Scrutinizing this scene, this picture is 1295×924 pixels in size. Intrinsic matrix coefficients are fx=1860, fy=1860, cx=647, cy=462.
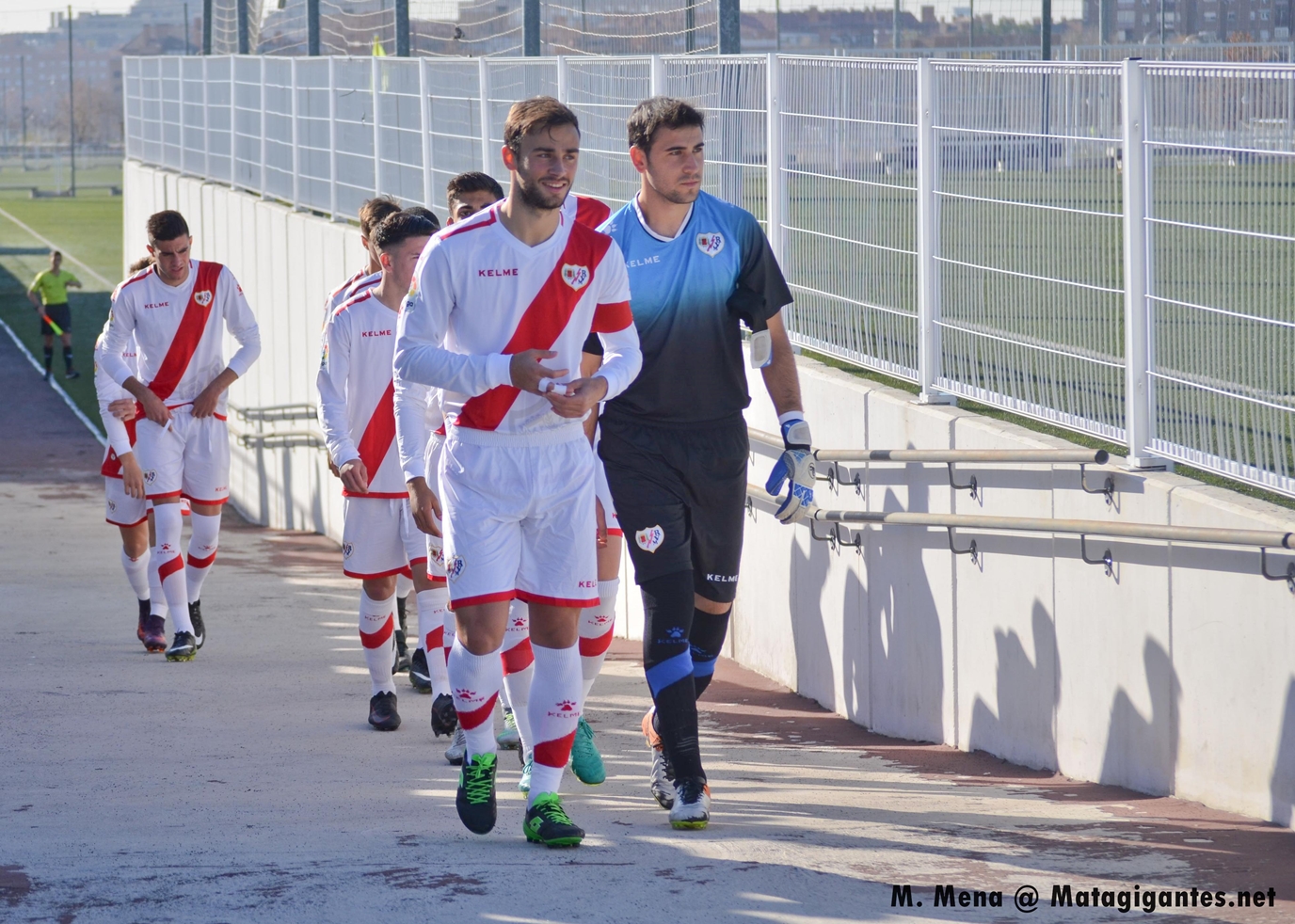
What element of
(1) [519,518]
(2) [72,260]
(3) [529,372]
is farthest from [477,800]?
(2) [72,260]

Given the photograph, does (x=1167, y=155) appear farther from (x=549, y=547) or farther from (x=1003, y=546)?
(x=549, y=547)

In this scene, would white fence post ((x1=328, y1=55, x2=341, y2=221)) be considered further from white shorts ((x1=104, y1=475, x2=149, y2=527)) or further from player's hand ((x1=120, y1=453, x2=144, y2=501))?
player's hand ((x1=120, y1=453, x2=144, y2=501))

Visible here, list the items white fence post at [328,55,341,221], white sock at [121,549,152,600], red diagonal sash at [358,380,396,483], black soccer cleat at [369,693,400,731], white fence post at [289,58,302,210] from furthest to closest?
white fence post at [289,58,302,210], white fence post at [328,55,341,221], white sock at [121,549,152,600], red diagonal sash at [358,380,396,483], black soccer cleat at [369,693,400,731]

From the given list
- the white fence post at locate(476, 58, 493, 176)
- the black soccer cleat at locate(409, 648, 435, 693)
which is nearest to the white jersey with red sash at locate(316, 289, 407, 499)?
the black soccer cleat at locate(409, 648, 435, 693)

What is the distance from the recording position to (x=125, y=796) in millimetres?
5883

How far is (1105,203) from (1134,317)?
452mm

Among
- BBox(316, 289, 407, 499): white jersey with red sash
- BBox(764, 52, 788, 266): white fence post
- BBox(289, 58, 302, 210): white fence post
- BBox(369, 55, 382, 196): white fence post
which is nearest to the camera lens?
BBox(316, 289, 407, 499): white jersey with red sash

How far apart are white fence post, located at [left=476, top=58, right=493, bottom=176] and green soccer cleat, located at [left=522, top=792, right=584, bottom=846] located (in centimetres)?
903

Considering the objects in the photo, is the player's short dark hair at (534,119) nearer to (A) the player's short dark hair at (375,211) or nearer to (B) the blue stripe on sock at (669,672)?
(B) the blue stripe on sock at (669,672)

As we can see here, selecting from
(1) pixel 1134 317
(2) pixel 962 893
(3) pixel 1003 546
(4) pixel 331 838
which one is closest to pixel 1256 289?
(1) pixel 1134 317

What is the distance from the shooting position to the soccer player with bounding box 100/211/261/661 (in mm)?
9867

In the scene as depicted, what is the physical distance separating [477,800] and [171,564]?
5200mm

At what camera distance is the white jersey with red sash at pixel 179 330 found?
390 inches

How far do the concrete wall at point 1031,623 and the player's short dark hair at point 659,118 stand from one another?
72.7 inches
